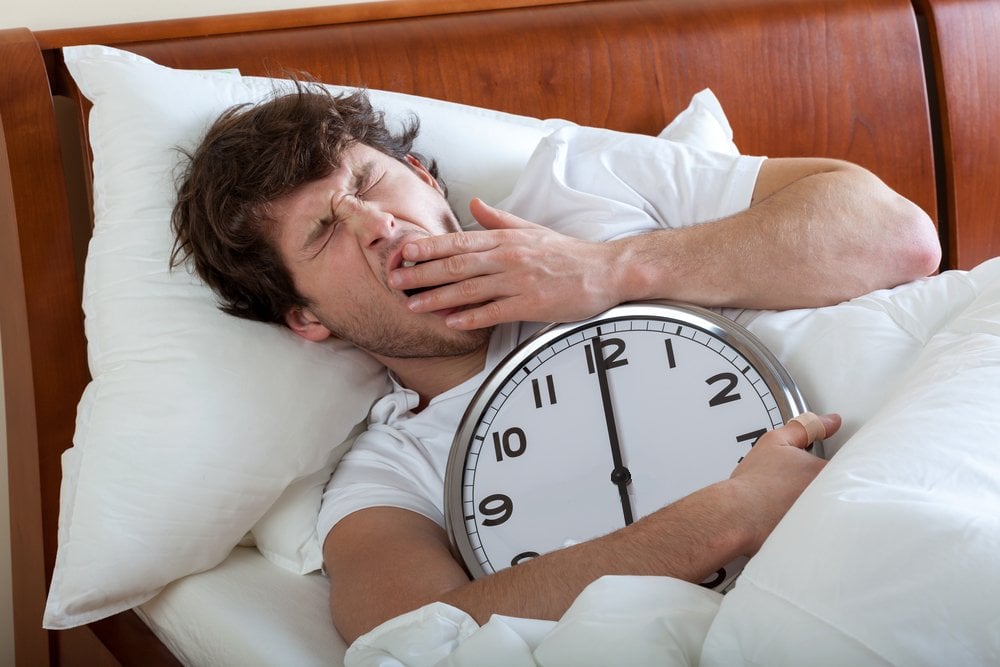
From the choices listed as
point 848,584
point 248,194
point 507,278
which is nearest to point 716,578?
point 848,584

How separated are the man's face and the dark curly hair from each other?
20mm

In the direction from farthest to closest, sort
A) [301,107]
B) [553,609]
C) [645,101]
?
[645,101] < [301,107] < [553,609]

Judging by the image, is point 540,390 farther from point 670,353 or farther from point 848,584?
point 848,584

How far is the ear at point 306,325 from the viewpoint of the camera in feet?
4.45

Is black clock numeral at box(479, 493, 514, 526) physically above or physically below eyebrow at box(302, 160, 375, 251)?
below

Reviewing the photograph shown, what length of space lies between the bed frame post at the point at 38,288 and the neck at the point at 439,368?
44 cm

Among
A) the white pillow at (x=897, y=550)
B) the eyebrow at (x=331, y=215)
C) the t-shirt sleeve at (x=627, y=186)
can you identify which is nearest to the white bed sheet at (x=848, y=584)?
the white pillow at (x=897, y=550)

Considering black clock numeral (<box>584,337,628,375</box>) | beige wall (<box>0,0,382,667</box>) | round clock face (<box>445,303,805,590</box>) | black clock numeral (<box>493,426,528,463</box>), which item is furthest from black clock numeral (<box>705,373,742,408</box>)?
beige wall (<box>0,0,382,667</box>)

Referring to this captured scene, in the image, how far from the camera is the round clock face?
3.71 ft

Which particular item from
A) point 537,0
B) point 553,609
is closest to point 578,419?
point 553,609

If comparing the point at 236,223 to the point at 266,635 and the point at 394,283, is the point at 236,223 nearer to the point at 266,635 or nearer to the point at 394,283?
the point at 394,283

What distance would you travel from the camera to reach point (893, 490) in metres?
0.80

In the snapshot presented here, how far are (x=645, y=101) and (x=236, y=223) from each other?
0.77 meters

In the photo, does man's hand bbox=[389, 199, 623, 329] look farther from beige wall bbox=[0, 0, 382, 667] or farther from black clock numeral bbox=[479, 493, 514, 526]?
beige wall bbox=[0, 0, 382, 667]
